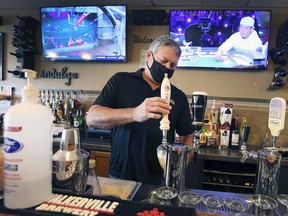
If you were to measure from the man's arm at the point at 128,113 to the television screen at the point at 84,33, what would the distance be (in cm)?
154

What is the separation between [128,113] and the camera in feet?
3.96

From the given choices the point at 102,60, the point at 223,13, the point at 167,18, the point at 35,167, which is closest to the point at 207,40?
the point at 223,13

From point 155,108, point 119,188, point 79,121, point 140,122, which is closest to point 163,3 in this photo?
point 79,121

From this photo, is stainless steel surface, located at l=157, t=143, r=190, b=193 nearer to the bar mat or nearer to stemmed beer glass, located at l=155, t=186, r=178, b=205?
stemmed beer glass, located at l=155, t=186, r=178, b=205

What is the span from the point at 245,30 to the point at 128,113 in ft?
6.20

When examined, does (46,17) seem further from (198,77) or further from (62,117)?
(198,77)

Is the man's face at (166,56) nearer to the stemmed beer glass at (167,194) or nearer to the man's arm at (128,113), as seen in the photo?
the man's arm at (128,113)

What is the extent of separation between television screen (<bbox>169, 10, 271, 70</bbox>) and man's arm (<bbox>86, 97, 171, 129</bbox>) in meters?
1.60

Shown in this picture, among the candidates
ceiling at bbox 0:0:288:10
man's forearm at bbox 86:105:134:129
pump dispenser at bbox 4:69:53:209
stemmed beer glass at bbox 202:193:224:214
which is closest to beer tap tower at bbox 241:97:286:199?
stemmed beer glass at bbox 202:193:224:214

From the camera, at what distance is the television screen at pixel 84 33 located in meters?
2.76

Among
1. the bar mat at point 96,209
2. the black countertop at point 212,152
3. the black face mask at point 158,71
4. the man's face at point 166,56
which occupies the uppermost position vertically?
the man's face at point 166,56

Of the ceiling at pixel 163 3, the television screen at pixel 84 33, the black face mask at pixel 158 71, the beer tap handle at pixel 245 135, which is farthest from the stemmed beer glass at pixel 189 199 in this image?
the ceiling at pixel 163 3

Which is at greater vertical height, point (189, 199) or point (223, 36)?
point (223, 36)

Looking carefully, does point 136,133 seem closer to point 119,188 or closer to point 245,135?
point 119,188
